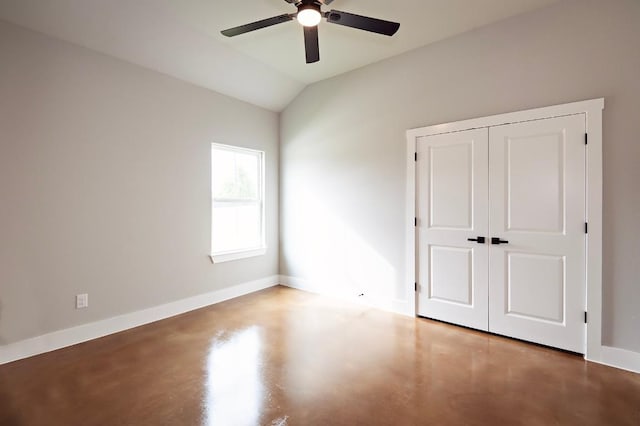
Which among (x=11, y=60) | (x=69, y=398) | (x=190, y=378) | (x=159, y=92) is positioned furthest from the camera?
(x=159, y=92)

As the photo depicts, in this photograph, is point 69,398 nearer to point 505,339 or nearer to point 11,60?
point 11,60

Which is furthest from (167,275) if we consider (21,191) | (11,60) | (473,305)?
(473,305)

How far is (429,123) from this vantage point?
3459 millimetres

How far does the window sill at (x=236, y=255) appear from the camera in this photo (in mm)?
4105

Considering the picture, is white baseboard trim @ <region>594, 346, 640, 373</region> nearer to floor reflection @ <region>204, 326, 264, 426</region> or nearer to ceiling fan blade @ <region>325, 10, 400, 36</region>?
floor reflection @ <region>204, 326, 264, 426</region>

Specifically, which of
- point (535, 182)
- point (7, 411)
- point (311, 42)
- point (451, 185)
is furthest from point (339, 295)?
point (7, 411)

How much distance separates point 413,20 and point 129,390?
396cm

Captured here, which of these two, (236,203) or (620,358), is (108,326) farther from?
(620,358)

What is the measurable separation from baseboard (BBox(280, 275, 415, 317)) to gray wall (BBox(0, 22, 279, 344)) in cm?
111

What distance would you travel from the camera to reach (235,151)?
4.44m

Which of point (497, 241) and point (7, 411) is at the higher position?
point (497, 241)

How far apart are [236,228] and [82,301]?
6.51 feet

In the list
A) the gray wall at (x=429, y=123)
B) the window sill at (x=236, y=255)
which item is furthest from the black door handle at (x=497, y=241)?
the window sill at (x=236, y=255)

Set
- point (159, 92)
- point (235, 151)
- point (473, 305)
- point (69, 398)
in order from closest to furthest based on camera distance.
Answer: point (69, 398)
point (473, 305)
point (159, 92)
point (235, 151)
